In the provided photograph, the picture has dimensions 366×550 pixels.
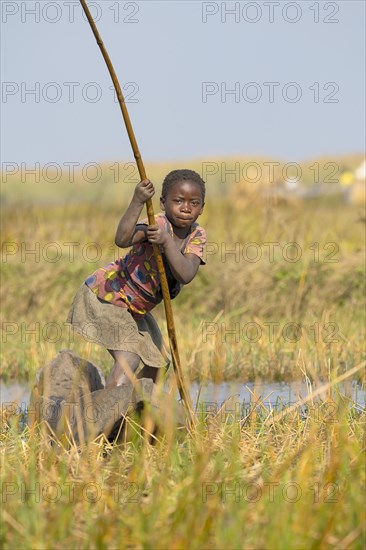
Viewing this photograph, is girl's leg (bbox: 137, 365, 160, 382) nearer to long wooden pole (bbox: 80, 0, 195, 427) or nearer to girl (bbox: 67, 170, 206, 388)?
girl (bbox: 67, 170, 206, 388)

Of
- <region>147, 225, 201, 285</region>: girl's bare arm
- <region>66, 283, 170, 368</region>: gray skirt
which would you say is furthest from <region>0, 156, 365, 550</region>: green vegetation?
<region>147, 225, 201, 285</region>: girl's bare arm

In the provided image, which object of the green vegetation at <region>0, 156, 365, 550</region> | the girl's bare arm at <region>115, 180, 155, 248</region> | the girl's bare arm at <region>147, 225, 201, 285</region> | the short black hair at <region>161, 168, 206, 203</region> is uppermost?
the short black hair at <region>161, 168, 206, 203</region>

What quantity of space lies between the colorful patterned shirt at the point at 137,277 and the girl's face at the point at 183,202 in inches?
3.1

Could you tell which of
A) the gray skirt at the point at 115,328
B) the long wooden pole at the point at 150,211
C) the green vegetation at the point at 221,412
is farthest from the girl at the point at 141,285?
the green vegetation at the point at 221,412

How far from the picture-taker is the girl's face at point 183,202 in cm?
530

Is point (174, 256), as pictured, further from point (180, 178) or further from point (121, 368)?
point (121, 368)

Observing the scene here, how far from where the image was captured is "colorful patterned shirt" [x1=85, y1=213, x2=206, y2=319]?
5469mm

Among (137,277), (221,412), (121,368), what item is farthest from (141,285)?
(221,412)

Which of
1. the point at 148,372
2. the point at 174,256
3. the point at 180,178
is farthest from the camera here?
the point at 148,372

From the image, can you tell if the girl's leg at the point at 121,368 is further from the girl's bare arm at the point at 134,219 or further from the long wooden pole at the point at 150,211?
the girl's bare arm at the point at 134,219

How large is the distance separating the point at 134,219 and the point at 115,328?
82 cm

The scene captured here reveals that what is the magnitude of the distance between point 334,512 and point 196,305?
7776 mm

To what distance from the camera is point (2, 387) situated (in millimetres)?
7633

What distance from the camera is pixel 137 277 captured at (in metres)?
5.54
